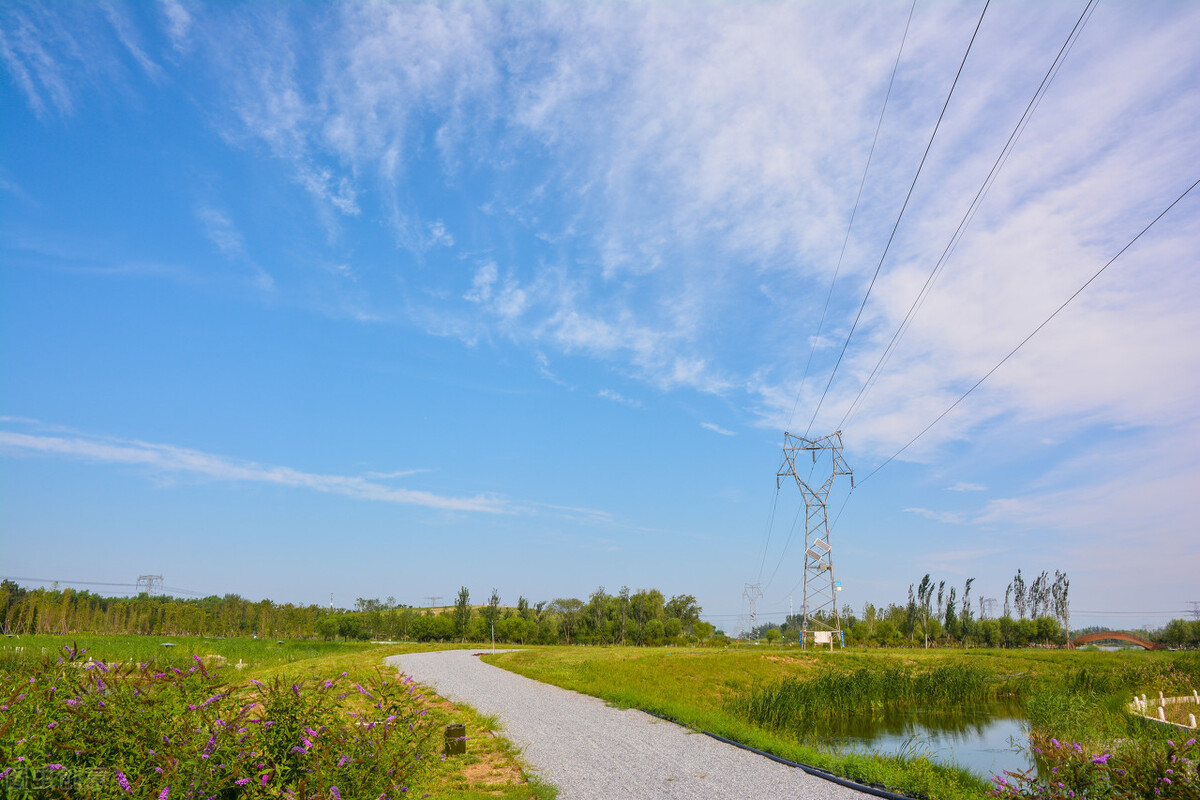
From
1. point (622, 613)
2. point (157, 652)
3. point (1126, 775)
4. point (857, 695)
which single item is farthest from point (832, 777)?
point (622, 613)

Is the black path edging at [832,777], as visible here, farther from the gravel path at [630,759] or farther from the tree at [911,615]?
the tree at [911,615]

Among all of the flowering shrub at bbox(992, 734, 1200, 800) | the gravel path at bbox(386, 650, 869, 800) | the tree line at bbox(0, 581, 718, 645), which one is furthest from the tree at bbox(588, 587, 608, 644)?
the flowering shrub at bbox(992, 734, 1200, 800)

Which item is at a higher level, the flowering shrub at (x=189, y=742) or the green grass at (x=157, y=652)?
the flowering shrub at (x=189, y=742)

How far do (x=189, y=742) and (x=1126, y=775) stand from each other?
8441 millimetres

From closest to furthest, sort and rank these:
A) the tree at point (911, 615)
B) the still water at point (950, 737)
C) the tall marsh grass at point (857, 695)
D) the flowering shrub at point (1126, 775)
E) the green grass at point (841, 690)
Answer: the flowering shrub at point (1126, 775), the green grass at point (841, 690), the still water at point (950, 737), the tall marsh grass at point (857, 695), the tree at point (911, 615)

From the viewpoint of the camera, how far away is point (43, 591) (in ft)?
281

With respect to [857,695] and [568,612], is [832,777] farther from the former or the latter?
[568,612]

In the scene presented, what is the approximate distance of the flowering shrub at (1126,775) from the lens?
579cm

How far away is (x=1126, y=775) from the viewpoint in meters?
6.06

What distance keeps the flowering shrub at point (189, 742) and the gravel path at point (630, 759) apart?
4054 millimetres

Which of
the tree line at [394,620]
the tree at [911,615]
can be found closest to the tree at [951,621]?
the tree at [911,615]

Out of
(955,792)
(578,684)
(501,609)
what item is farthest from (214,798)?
(501,609)

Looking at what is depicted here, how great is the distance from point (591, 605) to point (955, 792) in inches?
2968

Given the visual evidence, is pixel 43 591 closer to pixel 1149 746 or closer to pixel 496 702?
pixel 496 702
